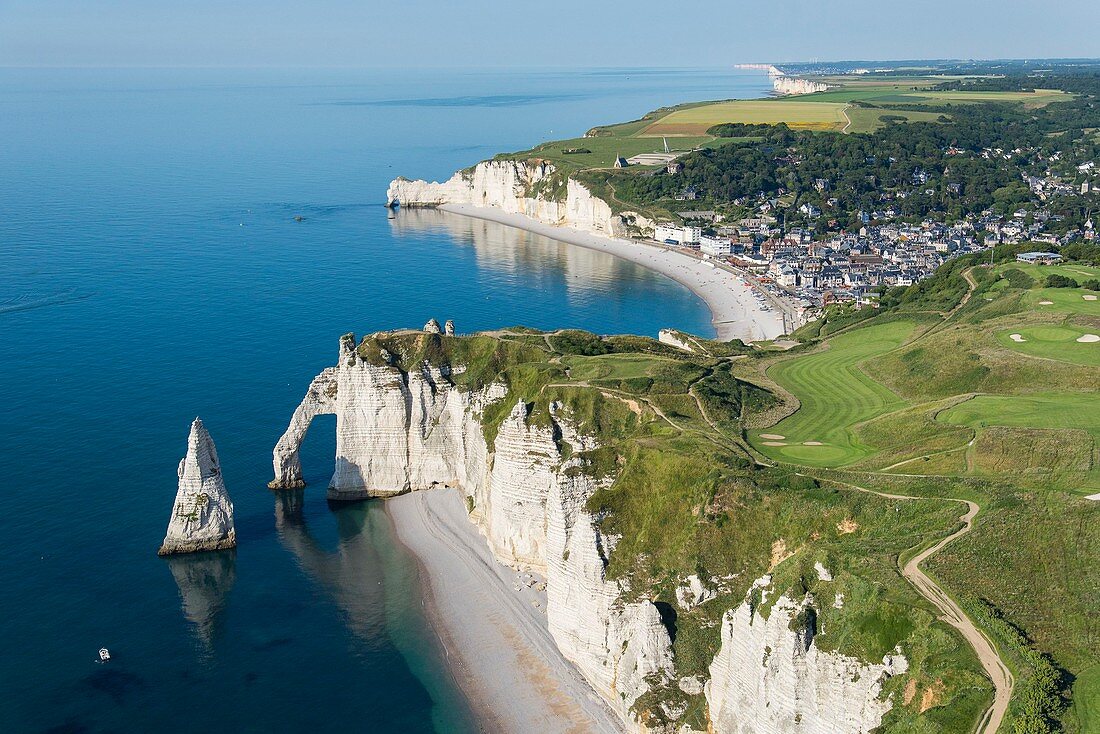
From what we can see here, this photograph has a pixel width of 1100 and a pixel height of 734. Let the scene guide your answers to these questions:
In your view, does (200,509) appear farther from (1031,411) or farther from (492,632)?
(1031,411)

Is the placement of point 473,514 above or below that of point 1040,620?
below

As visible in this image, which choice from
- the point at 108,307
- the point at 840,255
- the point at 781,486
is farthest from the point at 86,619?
the point at 840,255

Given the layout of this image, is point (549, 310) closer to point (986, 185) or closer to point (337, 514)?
point (337, 514)

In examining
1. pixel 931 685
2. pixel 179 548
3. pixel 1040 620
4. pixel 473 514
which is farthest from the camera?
pixel 473 514

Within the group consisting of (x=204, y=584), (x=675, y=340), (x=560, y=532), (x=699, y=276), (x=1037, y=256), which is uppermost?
(x=1037, y=256)

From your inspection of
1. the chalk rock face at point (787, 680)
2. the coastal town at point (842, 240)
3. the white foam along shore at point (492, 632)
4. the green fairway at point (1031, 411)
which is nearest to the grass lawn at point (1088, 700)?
the chalk rock face at point (787, 680)

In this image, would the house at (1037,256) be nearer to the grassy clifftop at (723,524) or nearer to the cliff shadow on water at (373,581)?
the grassy clifftop at (723,524)

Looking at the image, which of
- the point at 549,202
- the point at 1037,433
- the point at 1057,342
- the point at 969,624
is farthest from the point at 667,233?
the point at 969,624

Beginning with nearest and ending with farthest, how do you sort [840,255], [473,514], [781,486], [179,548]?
[781,486], [179,548], [473,514], [840,255]
